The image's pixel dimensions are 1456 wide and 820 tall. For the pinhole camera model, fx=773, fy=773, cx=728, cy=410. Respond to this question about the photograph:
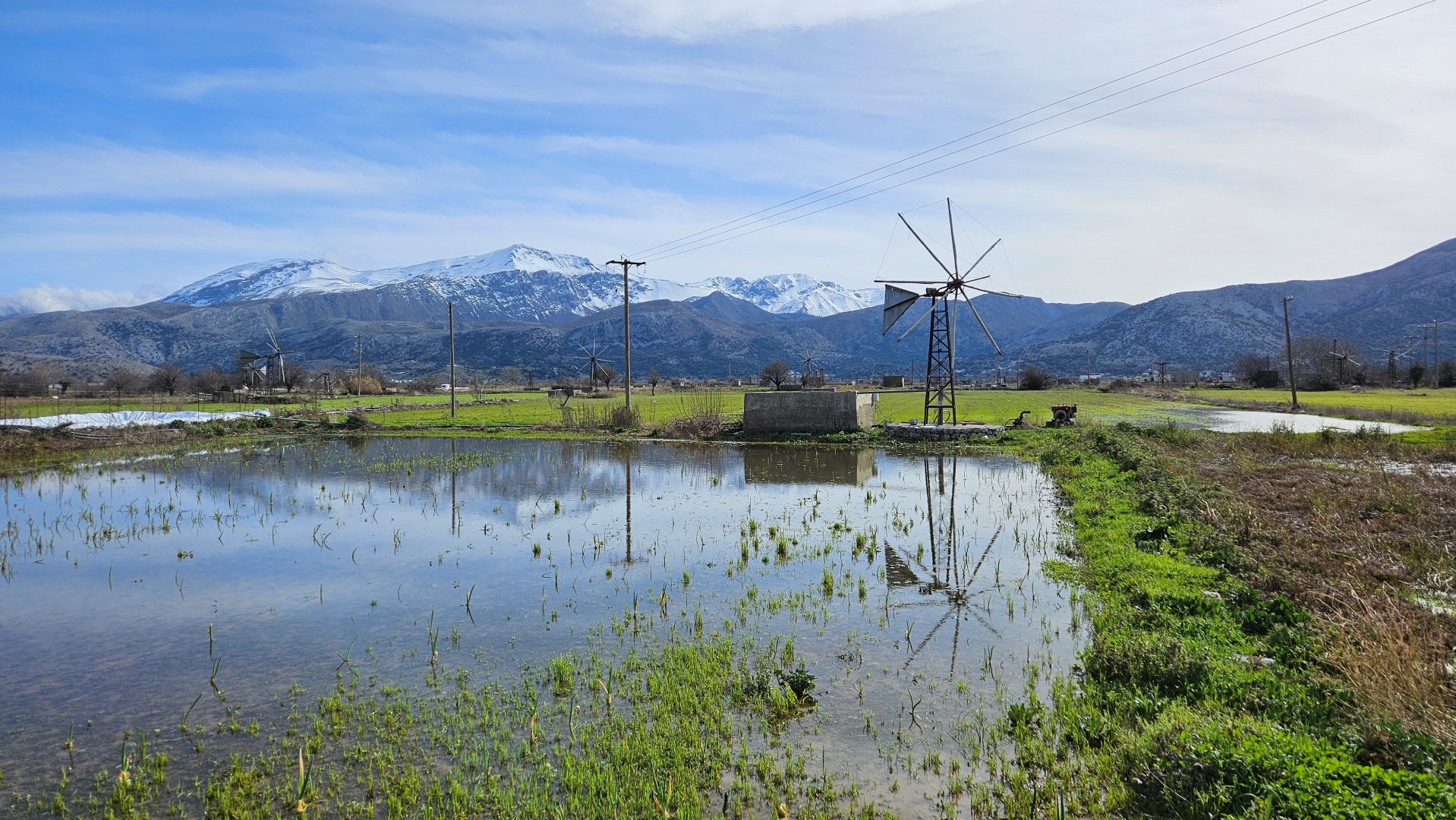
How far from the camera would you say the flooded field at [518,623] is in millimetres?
6891

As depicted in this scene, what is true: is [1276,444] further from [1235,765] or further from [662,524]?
[1235,765]

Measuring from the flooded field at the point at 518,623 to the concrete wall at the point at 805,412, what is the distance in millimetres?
14854

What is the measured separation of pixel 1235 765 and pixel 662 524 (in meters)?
12.8

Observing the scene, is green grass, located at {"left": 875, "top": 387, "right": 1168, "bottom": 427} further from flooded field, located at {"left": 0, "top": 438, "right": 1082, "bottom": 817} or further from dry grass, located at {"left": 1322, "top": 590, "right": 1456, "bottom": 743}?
dry grass, located at {"left": 1322, "top": 590, "right": 1456, "bottom": 743}

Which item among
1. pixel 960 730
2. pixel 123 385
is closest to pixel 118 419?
pixel 960 730

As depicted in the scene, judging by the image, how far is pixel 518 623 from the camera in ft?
34.9

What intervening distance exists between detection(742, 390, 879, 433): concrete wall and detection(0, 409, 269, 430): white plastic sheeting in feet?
98.1

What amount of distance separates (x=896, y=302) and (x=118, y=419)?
40579 mm

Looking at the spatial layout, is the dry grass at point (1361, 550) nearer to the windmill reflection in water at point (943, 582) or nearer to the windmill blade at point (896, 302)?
the windmill reflection in water at point (943, 582)

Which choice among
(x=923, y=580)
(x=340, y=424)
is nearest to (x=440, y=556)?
(x=923, y=580)

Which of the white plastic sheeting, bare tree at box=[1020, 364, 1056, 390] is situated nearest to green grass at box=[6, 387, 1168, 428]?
the white plastic sheeting

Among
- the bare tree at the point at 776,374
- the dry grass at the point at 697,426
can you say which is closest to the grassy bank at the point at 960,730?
the dry grass at the point at 697,426

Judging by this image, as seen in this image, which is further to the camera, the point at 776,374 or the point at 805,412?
the point at 776,374

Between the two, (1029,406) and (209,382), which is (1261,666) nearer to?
(1029,406)
